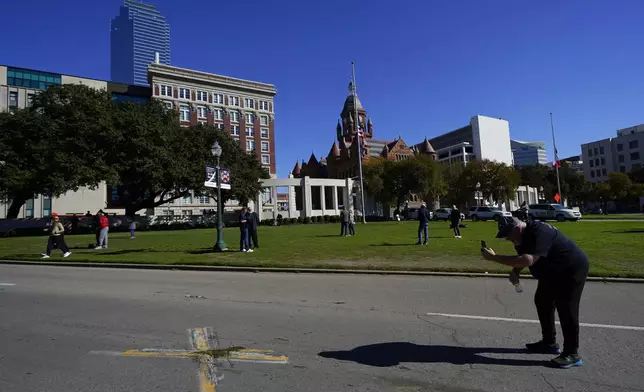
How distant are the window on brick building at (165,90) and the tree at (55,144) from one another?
136 ft

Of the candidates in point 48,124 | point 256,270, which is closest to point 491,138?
point 48,124

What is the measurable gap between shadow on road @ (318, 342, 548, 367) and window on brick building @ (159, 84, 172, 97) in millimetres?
89140

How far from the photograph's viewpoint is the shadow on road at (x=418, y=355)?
4367 millimetres

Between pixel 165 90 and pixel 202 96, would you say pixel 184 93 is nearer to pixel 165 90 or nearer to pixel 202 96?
pixel 202 96

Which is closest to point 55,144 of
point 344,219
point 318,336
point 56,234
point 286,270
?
point 56,234

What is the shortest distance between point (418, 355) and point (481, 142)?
136 metres

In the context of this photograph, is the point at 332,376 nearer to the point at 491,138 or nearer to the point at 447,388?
the point at 447,388

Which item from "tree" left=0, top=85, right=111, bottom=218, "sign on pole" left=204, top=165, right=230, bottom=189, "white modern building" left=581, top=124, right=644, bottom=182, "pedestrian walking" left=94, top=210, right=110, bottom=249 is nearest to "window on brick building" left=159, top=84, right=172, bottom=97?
"tree" left=0, top=85, right=111, bottom=218

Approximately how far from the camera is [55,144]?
38.8 metres

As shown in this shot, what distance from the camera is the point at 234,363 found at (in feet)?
14.5

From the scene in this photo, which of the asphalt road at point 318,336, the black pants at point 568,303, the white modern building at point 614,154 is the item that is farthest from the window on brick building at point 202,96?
the white modern building at point 614,154

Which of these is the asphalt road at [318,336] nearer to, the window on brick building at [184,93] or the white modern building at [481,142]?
the window on brick building at [184,93]

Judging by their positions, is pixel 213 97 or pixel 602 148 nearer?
pixel 213 97

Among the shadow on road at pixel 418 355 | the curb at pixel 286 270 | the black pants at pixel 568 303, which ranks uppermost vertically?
the black pants at pixel 568 303
